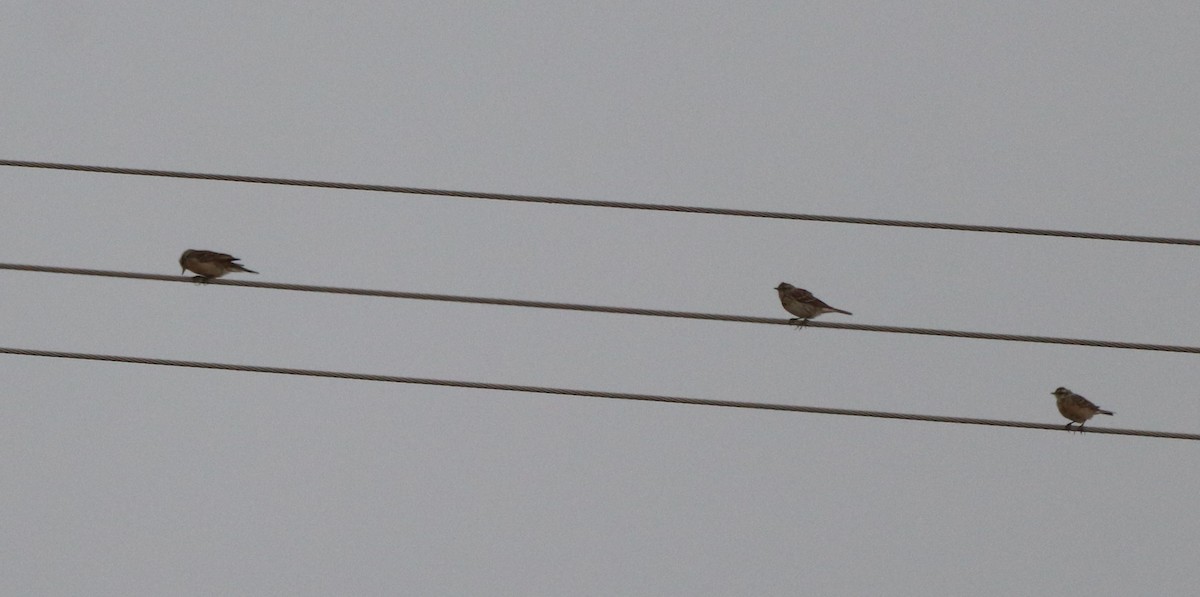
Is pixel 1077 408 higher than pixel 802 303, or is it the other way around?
pixel 802 303

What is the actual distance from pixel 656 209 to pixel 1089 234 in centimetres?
231

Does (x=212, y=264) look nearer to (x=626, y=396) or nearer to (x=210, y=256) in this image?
(x=210, y=256)

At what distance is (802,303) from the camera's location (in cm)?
1509

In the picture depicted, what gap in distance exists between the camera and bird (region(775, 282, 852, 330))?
48.9ft

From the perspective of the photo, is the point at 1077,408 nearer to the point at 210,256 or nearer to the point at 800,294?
the point at 800,294

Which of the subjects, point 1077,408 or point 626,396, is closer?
point 626,396

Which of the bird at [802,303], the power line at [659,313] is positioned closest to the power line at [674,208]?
the power line at [659,313]

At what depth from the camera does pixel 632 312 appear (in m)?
10.8

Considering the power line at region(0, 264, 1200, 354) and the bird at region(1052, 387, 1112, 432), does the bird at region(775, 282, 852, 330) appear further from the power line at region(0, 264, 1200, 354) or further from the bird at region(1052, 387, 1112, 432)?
the power line at region(0, 264, 1200, 354)

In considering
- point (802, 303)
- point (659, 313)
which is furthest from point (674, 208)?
point (802, 303)

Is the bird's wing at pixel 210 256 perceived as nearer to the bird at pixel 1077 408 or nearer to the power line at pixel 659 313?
the power line at pixel 659 313

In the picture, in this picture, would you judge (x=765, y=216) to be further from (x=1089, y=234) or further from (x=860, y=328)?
(x=1089, y=234)

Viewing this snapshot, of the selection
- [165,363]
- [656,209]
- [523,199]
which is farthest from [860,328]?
[165,363]

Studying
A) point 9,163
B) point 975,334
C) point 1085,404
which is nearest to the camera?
point 975,334
